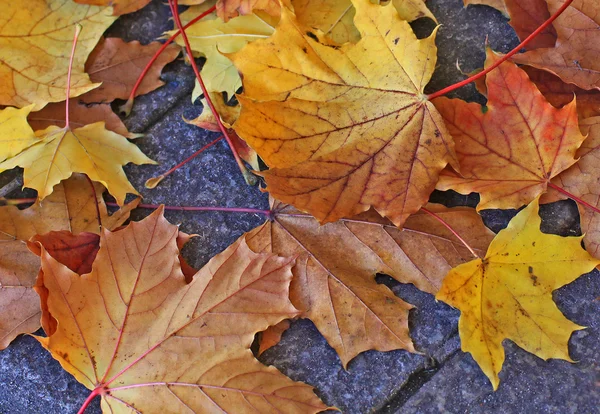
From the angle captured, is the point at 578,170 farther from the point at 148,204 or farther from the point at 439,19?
the point at 148,204

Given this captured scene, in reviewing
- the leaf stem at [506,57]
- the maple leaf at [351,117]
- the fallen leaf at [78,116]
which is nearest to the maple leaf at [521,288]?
the maple leaf at [351,117]

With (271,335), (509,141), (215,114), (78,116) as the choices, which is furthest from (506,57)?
(78,116)

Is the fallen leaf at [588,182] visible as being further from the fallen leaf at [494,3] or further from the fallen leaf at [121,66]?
the fallen leaf at [121,66]

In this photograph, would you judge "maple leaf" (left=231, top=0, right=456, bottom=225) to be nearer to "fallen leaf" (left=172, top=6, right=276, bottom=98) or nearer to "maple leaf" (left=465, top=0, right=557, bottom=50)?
"fallen leaf" (left=172, top=6, right=276, bottom=98)

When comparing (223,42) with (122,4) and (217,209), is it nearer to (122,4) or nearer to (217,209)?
(122,4)

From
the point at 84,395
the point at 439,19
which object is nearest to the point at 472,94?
the point at 439,19

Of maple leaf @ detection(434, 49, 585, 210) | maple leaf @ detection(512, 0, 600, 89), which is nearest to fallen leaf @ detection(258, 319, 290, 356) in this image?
maple leaf @ detection(434, 49, 585, 210)

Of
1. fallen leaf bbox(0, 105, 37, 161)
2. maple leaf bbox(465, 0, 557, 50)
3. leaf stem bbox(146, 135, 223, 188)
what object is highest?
maple leaf bbox(465, 0, 557, 50)
